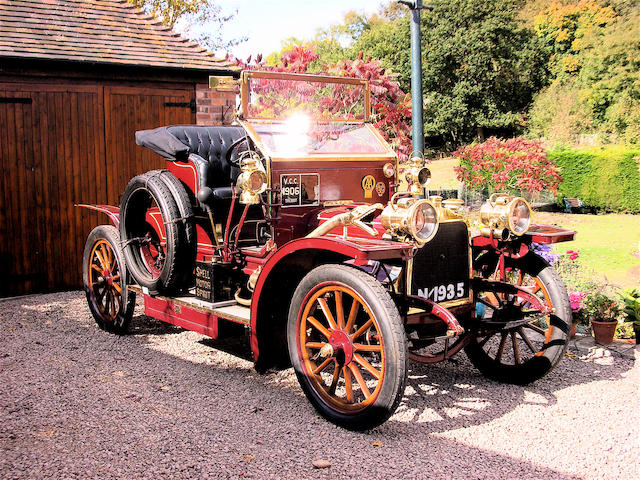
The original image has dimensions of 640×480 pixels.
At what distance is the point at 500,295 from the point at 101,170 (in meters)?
5.73

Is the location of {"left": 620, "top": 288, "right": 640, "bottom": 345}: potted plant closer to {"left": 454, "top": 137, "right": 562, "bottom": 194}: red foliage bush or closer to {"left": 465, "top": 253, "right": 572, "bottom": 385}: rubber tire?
{"left": 465, "top": 253, "right": 572, "bottom": 385}: rubber tire

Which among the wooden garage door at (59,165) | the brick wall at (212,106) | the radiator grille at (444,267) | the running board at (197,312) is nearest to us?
the radiator grille at (444,267)

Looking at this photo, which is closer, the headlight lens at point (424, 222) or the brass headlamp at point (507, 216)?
the headlight lens at point (424, 222)

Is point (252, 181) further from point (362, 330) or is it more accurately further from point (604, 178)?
point (604, 178)

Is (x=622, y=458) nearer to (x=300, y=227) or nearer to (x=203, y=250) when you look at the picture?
(x=300, y=227)

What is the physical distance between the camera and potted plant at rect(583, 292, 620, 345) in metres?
5.42

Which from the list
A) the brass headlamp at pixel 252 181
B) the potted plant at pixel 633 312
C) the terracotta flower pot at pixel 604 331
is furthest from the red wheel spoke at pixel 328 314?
the potted plant at pixel 633 312

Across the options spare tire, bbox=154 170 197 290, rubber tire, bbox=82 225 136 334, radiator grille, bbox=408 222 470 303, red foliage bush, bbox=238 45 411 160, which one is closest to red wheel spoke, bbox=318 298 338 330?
radiator grille, bbox=408 222 470 303

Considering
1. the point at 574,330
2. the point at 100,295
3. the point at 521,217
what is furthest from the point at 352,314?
the point at 100,295

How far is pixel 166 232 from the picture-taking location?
5031mm

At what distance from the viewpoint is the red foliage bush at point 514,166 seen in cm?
1705

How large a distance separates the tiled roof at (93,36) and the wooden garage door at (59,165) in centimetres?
42

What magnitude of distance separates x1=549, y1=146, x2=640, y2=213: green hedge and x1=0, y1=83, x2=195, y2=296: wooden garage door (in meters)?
16.6

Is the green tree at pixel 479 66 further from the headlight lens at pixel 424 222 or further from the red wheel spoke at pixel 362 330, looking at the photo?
the red wheel spoke at pixel 362 330
